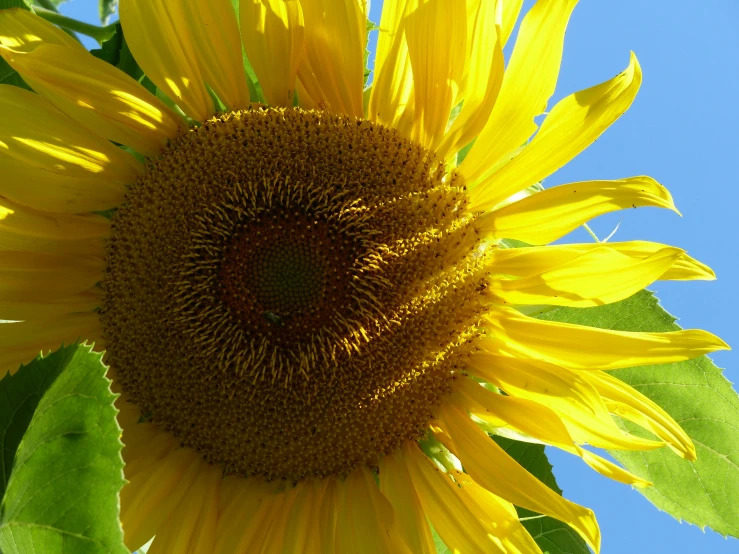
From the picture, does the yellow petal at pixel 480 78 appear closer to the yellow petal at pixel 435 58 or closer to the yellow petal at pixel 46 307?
the yellow petal at pixel 435 58

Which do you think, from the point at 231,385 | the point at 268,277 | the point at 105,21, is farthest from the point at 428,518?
the point at 105,21

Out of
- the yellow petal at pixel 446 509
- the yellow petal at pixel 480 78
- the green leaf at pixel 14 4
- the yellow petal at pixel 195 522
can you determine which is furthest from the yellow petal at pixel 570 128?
the green leaf at pixel 14 4

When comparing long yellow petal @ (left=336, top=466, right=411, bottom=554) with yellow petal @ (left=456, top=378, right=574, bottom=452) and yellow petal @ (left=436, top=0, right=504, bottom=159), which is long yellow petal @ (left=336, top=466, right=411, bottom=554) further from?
yellow petal @ (left=436, top=0, right=504, bottom=159)

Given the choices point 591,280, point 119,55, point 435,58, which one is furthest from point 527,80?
point 119,55

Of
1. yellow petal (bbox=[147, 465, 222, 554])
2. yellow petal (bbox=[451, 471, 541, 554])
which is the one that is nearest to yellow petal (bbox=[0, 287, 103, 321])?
yellow petal (bbox=[147, 465, 222, 554])

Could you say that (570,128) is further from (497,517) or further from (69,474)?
(69,474)

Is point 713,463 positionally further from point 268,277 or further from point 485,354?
point 268,277
